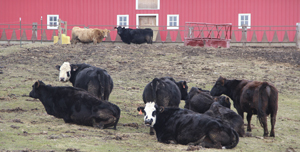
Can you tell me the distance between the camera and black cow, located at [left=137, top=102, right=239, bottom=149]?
842 centimetres

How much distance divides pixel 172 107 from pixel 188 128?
0.92 meters

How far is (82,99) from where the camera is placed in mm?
10070

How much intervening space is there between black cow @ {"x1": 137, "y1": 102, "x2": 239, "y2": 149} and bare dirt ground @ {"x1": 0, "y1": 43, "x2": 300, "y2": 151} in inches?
10.9

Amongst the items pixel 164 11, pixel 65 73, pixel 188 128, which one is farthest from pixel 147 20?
pixel 188 128

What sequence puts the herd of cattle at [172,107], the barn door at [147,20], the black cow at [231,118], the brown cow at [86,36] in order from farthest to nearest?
the barn door at [147,20] < the brown cow at [86,36] < the black cow at [231,118] < the herd of cattle at [172,107]

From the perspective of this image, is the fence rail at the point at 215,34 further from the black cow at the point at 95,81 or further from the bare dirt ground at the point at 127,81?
the black cow at the point at 95,81

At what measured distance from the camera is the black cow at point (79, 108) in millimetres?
9844

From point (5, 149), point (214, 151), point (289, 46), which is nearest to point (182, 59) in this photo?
point (289, 46)

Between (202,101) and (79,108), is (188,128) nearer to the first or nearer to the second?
(79,108)

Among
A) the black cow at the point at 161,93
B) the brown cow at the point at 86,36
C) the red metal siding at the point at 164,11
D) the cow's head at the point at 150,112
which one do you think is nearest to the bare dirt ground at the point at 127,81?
the cow's head at the point at 150,112

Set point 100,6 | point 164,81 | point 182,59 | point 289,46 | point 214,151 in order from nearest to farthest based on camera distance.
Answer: point 214,151 → point 164,81 → point 182,59 → point 289,46 → point 100,6

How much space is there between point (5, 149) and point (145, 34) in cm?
2238

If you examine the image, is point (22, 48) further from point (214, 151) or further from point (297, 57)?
point (214, 151)

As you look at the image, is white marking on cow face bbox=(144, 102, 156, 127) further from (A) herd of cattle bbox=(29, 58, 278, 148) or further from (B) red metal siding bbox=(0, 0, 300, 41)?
(B) red metal siding bbox=(0, 0, 300, 41)
